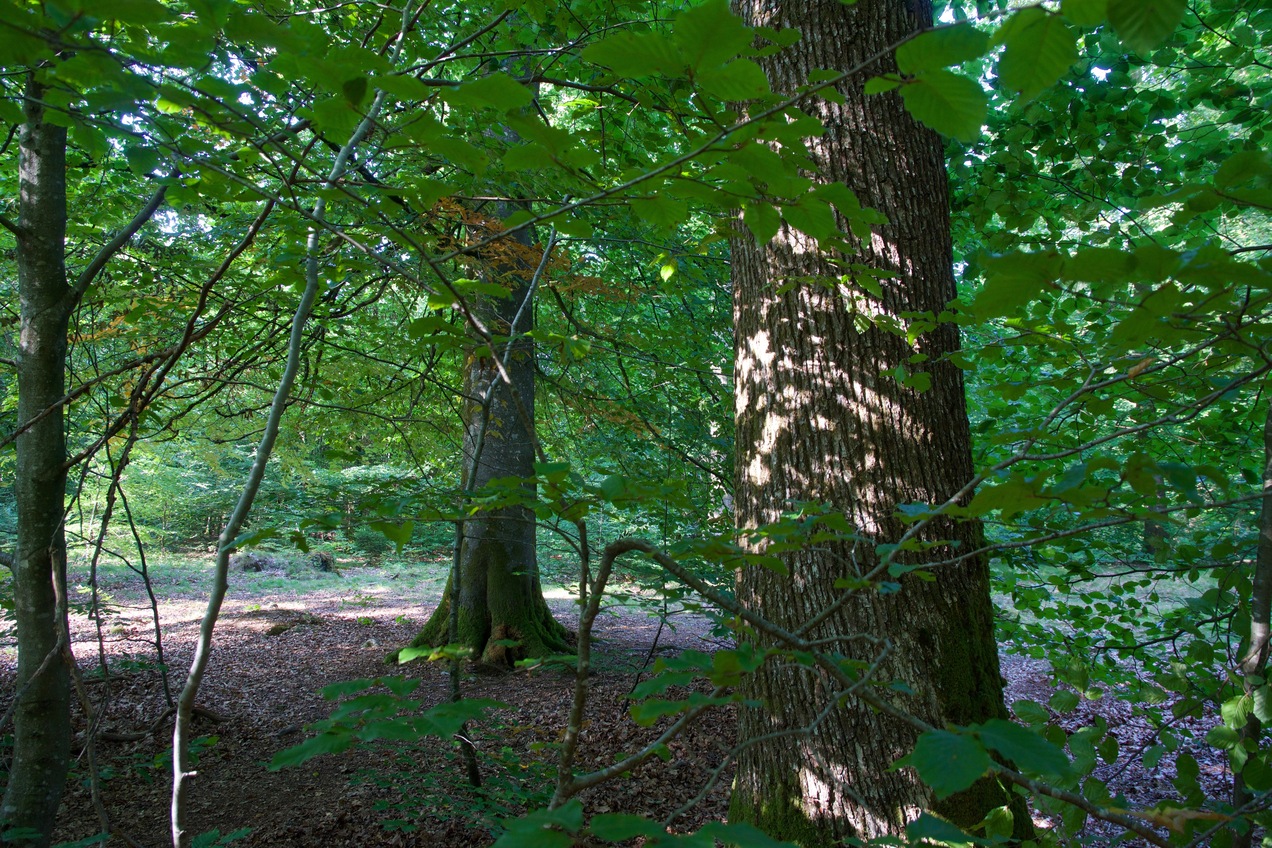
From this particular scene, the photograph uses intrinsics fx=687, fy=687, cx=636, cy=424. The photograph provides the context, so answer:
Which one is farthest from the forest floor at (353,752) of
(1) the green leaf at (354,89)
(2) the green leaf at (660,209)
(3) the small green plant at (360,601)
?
(3) the small green plant at (360,601)

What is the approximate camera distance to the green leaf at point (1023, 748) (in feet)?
2.54

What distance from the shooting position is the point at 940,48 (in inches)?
34.2

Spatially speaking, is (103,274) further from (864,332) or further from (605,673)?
(605,673)

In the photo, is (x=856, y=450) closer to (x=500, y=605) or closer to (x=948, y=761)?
(x=948, y=761)

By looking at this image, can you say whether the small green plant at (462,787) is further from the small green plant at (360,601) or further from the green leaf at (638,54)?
the small green plant at (360,601)

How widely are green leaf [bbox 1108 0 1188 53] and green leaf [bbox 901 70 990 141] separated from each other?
0.18m

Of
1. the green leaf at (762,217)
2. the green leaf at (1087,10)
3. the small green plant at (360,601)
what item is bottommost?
the small green plant at (360,601)

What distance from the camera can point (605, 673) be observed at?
20.3 ft

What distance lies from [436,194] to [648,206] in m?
0.42

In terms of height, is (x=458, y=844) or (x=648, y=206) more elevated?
(x=648, y=206)

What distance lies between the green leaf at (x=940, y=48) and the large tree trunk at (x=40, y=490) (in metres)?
2.85

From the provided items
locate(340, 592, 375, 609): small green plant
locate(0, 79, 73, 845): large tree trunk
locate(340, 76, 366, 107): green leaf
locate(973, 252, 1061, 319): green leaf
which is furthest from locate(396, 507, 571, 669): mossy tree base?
locate(973, 252, 1061, 319): green leaf

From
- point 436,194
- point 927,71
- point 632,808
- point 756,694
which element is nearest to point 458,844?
point 632,808

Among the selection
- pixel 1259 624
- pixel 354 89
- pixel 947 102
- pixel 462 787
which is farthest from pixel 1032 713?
Result: pixel 462 787
